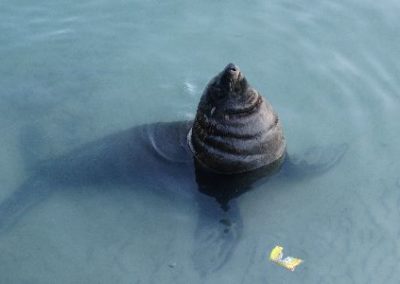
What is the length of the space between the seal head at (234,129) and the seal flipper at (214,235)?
0.47 meters

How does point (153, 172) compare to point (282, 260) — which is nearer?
point (282, 260)


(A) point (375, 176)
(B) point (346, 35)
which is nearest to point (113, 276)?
(A) point (375, 176)

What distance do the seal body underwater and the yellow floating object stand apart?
15.9 inches

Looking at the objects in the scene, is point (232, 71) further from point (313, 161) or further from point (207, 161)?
point (313, 161)

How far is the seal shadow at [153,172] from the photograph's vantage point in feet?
23.4

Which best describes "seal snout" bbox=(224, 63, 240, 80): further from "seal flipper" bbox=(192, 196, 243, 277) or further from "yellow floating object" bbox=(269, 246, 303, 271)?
"yellow floating object" bbox=(269, 246, 303, 271)

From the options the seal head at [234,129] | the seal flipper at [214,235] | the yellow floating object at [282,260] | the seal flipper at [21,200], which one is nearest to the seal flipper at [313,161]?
the seal head at [234,129]

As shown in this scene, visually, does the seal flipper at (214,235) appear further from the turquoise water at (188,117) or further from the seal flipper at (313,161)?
the seal flipper at (313,161)

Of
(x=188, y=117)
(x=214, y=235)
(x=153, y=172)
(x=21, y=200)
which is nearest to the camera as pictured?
(x=214, y=235)

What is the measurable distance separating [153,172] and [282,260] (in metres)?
1.77

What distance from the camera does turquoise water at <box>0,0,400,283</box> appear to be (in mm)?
6648

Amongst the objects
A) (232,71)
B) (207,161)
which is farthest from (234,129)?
(232,71)

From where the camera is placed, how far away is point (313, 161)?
7566 millimetres

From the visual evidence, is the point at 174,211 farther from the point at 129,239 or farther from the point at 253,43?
the point at 253,43
